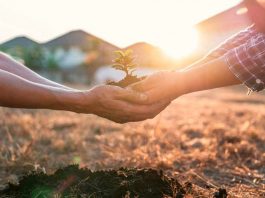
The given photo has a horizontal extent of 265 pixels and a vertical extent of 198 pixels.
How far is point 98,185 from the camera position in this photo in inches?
121

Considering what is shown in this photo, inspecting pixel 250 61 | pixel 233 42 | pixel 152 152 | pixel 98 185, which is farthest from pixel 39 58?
pixel 98 185

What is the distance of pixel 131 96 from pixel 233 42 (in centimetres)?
81

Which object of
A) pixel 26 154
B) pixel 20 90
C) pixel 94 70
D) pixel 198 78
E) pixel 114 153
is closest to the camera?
pixel 20 90

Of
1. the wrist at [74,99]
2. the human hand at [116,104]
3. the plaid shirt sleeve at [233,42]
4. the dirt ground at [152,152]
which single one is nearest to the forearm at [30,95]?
the wrist at [74,99]

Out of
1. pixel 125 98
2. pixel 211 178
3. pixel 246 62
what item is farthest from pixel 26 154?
pixel 246 62

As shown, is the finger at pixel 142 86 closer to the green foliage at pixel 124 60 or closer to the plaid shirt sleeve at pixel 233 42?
the green foliage at pixel 124 60

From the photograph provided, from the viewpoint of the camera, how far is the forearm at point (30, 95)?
330 cm

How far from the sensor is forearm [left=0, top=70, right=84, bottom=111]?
130 inches

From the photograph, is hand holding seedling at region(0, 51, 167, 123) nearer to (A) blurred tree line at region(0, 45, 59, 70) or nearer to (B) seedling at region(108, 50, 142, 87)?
(B) seedling at region(108, 50, 142, 87)

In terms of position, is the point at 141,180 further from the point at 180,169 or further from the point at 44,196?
the point at 180,169

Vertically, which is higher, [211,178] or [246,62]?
[246,62]

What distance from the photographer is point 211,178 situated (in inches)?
166

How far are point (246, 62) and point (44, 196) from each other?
151 cm

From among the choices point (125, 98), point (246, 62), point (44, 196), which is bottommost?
point (44, 196)
